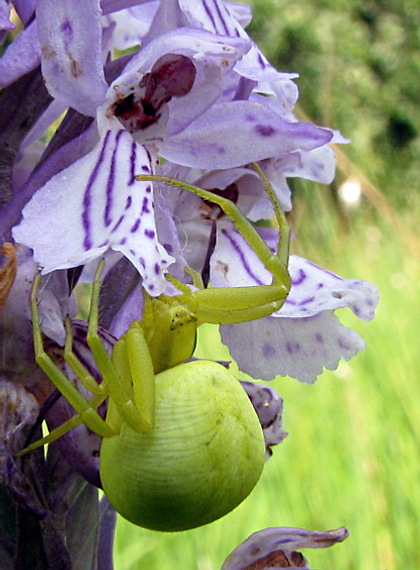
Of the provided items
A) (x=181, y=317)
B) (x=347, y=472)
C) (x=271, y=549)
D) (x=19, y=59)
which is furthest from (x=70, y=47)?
(x=347, y=472)

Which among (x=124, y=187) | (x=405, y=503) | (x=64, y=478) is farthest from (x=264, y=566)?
(x=405, y=503)

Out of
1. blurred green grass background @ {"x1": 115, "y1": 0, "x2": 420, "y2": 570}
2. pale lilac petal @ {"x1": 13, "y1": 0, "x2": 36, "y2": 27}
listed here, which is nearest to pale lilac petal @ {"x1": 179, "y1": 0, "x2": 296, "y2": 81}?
pale lilac petal @ {"x1": 13, "y1": 0, "x2": 36, "y2": 27}

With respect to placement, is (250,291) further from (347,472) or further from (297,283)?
(347,472)

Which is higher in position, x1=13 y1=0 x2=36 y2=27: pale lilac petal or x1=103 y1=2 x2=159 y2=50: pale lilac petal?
x1=13 y1=0 x2=36 y2=27: pale lilac petal

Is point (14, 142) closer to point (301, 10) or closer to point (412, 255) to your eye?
point (412, 255)

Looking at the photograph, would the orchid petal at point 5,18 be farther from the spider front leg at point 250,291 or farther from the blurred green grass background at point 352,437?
the blurred green grass background at point 352,437

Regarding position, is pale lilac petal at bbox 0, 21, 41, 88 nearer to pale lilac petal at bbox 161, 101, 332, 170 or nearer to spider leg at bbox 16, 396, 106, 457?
pale lilac petal at bbox 161, 101, 332, 170

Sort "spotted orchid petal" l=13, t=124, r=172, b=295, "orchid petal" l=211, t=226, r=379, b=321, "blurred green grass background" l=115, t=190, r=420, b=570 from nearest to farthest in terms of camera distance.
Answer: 1. "spotted orchid petal" l=13, t=124, r=172, b=295
2. "orchid petal" l=211, t=226, r=379, b=321
3. "blurred green grass background" l=115, t=190, r=420, b=570
